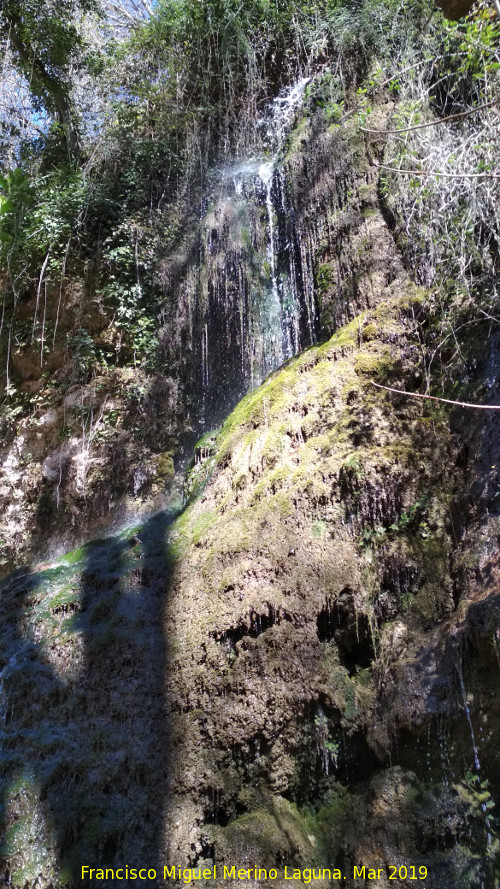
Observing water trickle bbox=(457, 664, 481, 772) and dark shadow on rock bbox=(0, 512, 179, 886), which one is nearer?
water trickle bbox=(457, 664, 481, 772)

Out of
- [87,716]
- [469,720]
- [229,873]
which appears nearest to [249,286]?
[87,716]

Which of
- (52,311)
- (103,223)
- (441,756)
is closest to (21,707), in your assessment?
(441,756)

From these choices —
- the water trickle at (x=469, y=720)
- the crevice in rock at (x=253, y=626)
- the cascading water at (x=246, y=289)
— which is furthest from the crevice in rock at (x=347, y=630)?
the cascading water at (x=246, y=289)

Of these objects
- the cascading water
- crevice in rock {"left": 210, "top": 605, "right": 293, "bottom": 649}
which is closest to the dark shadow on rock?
crevice in rock {"left": 210, "top": 605, "right": 293, "bottom": 649}

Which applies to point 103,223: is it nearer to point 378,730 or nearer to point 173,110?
point 173,110

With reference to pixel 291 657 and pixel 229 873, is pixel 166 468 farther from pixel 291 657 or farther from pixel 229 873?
pixel 229 873

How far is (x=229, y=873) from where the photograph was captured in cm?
325

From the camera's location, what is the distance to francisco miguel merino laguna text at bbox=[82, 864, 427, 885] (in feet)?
10.5

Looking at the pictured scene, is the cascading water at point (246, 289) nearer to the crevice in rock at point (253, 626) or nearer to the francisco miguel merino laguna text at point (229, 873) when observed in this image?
the crevice in rock at point (253, 626)

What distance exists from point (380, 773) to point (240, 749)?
849 millimetres

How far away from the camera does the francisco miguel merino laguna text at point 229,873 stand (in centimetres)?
319

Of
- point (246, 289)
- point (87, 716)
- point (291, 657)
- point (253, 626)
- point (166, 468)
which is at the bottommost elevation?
point (87, 716)

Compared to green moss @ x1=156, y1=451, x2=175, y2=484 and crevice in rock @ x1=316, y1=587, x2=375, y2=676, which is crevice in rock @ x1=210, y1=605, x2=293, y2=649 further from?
green moss @ x1=156, y1=451, x2=175, y2=484

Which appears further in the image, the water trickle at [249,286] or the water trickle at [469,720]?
the water trickle at [249,286]
